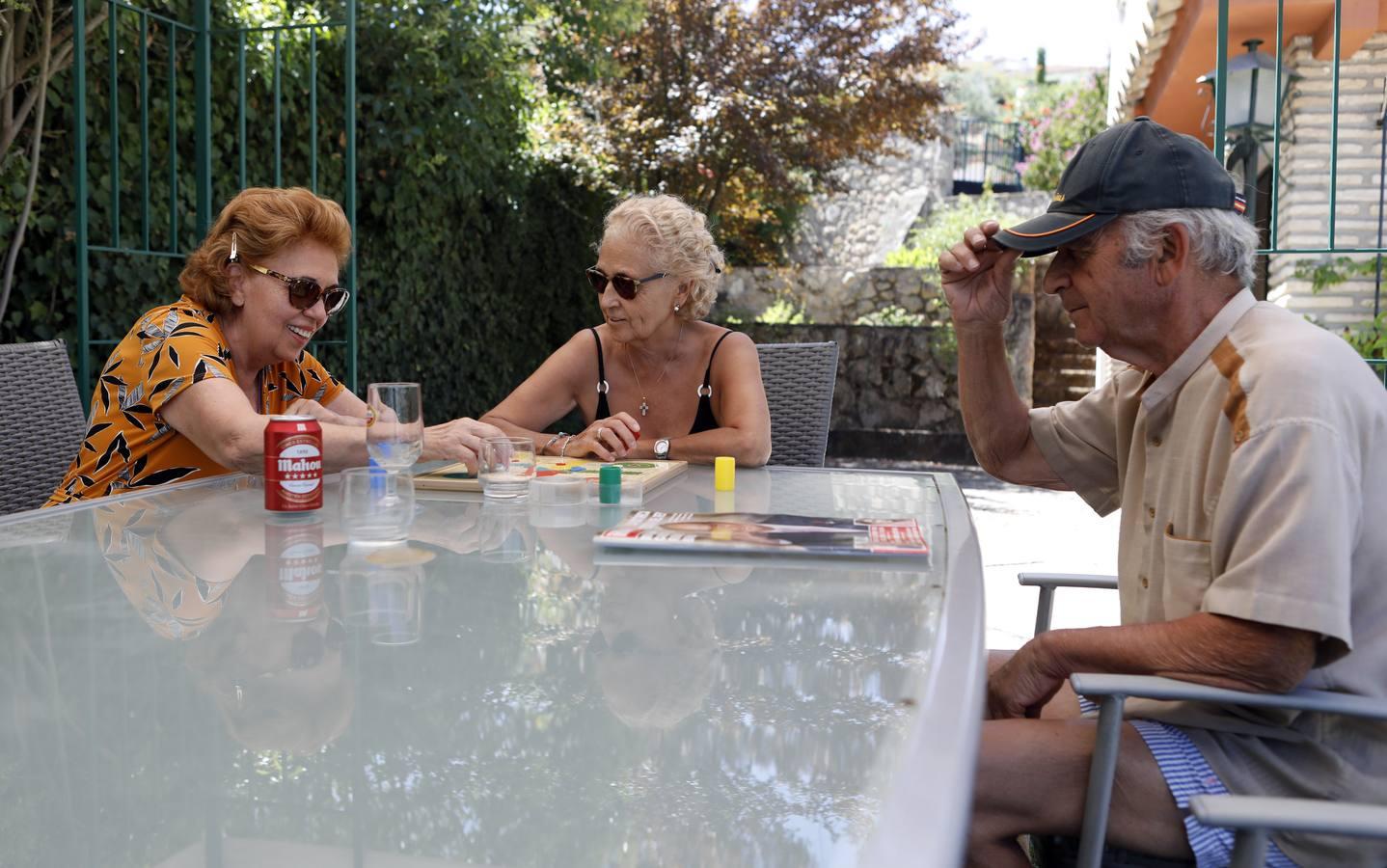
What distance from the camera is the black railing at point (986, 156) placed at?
27.3 meters

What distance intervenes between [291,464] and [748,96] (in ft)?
31.9

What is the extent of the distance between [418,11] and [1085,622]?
5.42 meters

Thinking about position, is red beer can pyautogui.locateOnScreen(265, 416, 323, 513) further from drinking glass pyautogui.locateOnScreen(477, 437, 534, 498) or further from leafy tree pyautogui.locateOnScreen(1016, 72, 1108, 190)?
leafy tree pyautogui.locateOnScreen(1016, 72, 1108, 190)

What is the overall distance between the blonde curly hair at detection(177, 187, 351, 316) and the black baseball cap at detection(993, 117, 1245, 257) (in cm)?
173

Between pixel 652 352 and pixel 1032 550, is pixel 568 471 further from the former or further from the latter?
pixel 1032 550

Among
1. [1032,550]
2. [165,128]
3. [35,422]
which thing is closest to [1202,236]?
[35,422]

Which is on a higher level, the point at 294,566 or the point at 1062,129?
the point at 1062,129

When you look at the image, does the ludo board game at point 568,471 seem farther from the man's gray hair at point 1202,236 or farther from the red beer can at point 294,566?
the man's gray hair at point 1202,236

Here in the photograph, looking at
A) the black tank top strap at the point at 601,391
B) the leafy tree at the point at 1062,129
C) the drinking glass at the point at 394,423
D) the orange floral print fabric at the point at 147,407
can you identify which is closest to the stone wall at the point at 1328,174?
the black tank top strap at the point at 601,391

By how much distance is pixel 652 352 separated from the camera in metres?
3.55

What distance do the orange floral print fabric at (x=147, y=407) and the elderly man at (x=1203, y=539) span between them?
5.52 feet

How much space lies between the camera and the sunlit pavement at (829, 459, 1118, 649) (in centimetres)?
477

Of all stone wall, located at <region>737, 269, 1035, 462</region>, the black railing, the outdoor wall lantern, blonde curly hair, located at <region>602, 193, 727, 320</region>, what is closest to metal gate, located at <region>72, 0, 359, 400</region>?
blonde curly hair, located at <region>602, 193, 727, 320</region>

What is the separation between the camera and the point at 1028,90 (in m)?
31.2
